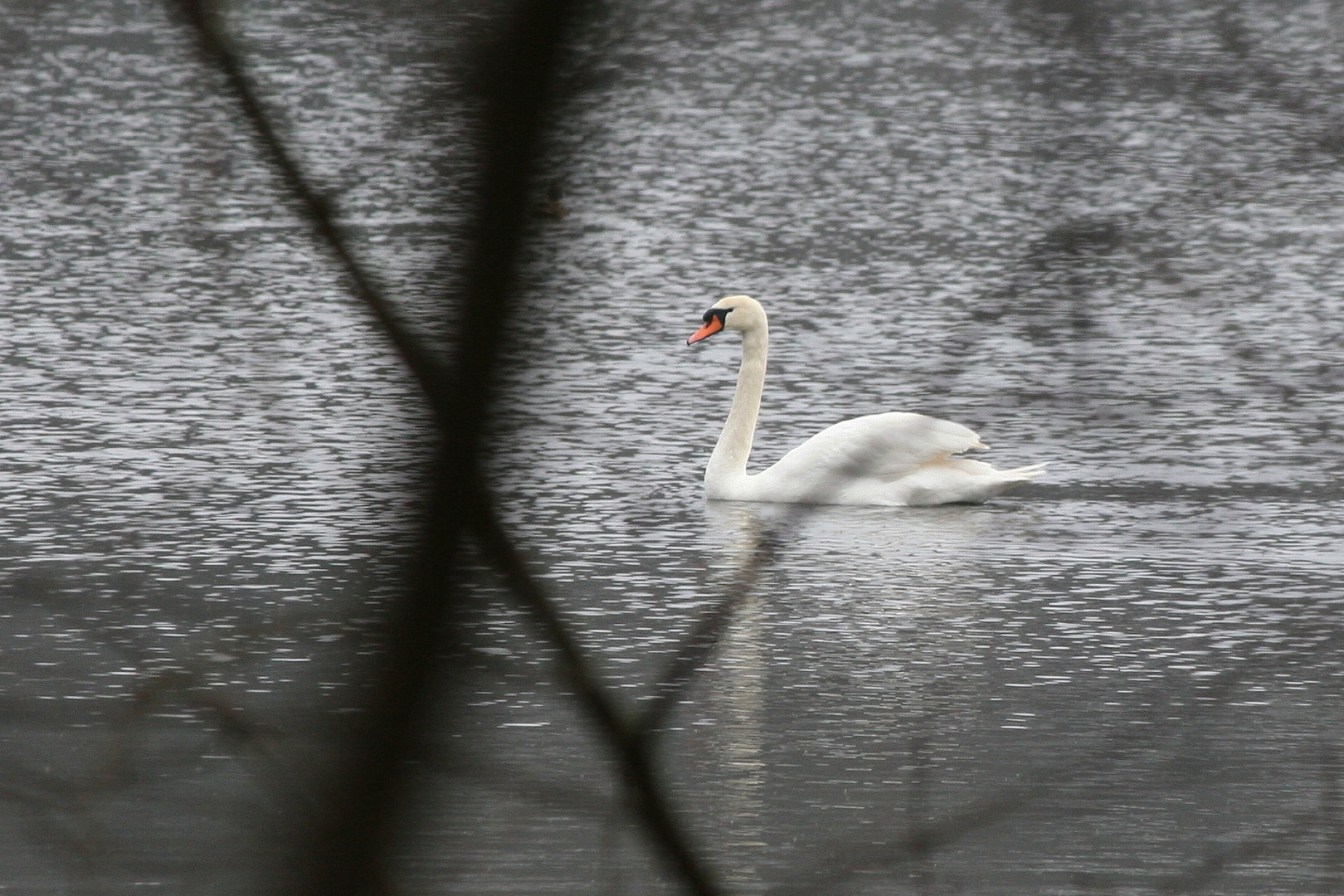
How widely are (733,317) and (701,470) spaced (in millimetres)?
909

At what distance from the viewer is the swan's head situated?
1172cm

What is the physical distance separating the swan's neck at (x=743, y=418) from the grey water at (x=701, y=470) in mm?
310

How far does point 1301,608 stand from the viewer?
28.4ft

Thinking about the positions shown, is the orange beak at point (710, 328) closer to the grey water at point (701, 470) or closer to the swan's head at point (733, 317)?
the swan's head at point (733, 317)

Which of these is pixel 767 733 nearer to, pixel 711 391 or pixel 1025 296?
pixel 1025 296

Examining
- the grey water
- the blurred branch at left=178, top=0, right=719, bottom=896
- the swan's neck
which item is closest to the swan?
the swan's neck

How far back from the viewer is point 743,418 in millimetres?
11141

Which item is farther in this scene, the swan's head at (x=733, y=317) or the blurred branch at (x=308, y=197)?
the swan's head at (x=733, y=317)

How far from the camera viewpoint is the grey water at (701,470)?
189cm

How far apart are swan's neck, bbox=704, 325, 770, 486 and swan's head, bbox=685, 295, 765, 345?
0.15 feet

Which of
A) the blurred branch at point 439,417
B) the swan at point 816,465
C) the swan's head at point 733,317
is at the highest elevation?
the blurred branch at point 439,417

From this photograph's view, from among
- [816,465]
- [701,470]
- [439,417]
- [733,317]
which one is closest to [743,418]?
[701,470]

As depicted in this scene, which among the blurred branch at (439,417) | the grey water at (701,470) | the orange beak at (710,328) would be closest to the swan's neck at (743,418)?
the orange beak at (710,328)

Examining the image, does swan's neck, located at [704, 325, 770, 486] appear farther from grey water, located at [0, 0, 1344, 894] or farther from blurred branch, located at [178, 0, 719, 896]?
blurred branch, located at [178, 0, 719, 896]
